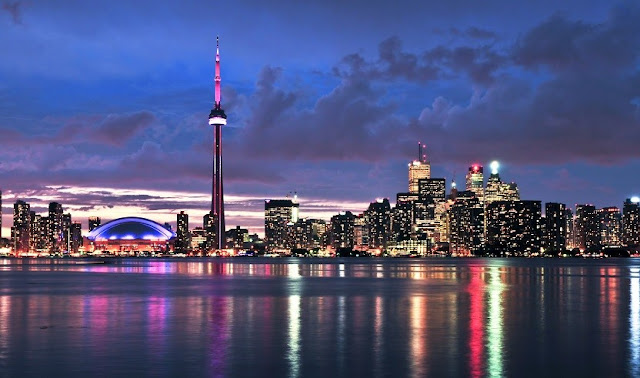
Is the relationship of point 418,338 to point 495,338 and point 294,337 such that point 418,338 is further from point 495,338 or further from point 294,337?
point 294,337

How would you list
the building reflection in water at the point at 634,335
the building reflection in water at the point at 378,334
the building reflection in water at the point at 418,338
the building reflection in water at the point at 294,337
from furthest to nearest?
the building reflection in water at the point at 378,334 → the building reflection in water at the point at 634,335 → the building reflection in water at the point at 294,337 → the building reflection in water at the point at 418,338

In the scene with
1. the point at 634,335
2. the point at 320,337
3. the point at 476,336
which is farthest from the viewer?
the point at 634,335

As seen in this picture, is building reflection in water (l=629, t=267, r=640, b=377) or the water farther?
building reflection in water (l=629, t=267, r=640, b=377)

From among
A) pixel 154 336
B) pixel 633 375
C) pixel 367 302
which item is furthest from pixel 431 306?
pixel 633 375

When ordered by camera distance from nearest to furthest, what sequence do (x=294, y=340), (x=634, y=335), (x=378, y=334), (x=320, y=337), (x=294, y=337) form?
(x=294, y=340) → (x=320, y=337) → (x=294, y=337) → (x=378, y=334) → (x=634, y=335)

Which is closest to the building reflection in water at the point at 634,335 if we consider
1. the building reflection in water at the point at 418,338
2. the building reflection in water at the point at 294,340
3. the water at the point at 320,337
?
the water at the point at 320,337

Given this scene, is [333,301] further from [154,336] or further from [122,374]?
[122,374]

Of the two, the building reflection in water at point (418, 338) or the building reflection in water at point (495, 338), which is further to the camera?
the building reflection in water at point (418, 338)

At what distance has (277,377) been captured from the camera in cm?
2925

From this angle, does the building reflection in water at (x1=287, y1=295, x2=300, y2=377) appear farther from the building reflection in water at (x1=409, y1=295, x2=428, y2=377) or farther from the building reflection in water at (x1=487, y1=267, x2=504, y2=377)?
→ the building reflection in water at (x1=487, y1=267, x2=504, y2=377)

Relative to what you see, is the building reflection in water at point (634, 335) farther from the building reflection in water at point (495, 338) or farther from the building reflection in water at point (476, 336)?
the building reflection in water at point (476, 336)

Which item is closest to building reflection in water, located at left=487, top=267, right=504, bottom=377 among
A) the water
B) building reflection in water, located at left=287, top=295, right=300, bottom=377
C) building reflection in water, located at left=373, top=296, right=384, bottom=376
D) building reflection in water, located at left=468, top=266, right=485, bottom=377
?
the water

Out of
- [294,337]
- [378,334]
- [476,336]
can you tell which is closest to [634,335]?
[476,336]

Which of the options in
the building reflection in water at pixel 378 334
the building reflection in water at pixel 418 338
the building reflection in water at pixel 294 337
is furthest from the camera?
the building reflection in water at pixel 378 334
